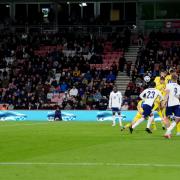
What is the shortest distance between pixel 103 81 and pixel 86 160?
2863 centimetres

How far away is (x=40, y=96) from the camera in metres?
43.1

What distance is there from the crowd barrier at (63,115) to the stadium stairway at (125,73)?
17.8ft

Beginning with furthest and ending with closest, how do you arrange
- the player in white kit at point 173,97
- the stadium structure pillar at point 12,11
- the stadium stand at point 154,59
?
the stadium structure pillar at point 12,11 → the stadium stand at point 154,59 → the player in white kit at point 173,97

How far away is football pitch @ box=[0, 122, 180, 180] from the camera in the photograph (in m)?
12.8

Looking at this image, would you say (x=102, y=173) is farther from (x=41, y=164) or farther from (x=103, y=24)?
(x=103, y=24)

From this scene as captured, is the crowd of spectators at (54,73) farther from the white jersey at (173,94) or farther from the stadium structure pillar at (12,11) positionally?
the white jersey at (173,94)

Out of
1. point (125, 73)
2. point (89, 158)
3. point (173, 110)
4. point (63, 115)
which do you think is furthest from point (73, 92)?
point (89, 158)

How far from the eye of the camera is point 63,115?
131 feet

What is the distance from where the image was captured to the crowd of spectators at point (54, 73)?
139 ft

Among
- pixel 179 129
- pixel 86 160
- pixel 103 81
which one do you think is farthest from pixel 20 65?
pixel 86 160

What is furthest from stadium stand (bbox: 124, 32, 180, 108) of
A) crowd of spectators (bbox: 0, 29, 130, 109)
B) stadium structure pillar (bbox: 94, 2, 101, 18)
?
stadium structure pillar (bbox: 94, 2, 101, 18)

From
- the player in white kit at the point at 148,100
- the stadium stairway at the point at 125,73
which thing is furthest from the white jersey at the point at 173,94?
the stadium stairway at the point at 125,73

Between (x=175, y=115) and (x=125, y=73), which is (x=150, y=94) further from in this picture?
(x=125, y=73)

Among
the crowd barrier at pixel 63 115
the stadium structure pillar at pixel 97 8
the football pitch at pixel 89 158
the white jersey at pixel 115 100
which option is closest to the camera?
the football pitch at pixel 89 158
